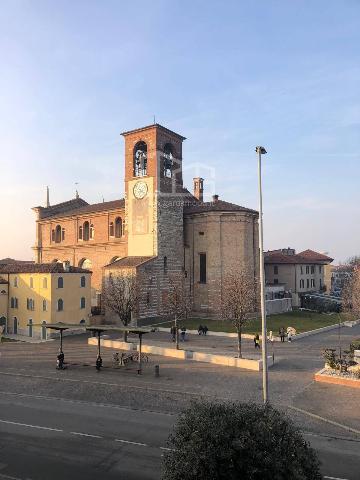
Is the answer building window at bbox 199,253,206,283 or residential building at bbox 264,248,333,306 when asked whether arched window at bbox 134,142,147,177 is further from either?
residential building at bbox 264,248,333,306

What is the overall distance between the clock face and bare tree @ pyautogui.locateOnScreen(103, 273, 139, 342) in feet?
36.7

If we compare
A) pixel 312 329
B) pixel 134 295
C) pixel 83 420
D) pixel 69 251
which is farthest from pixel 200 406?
pixel 69 251

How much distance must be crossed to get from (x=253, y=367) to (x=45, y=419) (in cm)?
1391

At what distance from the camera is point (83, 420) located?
1730 centimetres

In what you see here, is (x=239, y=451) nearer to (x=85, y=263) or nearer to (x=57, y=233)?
(x=85, y=263)

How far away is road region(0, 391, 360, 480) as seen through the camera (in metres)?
12.4

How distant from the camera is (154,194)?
1951 inches

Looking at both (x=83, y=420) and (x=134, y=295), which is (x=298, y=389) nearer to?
(x=83, y=420)

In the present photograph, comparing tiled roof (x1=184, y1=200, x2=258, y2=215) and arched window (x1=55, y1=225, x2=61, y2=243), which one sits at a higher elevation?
tiled roof (x1=184, y1=200, x2=258, y2=215)

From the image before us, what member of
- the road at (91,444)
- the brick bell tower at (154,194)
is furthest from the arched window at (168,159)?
the road at (91,444)

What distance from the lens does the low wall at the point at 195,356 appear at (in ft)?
88.9

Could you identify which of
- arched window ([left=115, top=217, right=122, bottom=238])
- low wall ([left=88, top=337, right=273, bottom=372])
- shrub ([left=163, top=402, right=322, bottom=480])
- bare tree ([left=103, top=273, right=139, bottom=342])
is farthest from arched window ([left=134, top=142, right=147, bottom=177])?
shrub ([left=163, top=402, right=322, bottom=480])

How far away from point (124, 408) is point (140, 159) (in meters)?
37.5

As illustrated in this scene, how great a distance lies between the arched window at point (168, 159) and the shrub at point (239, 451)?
4400 cm
